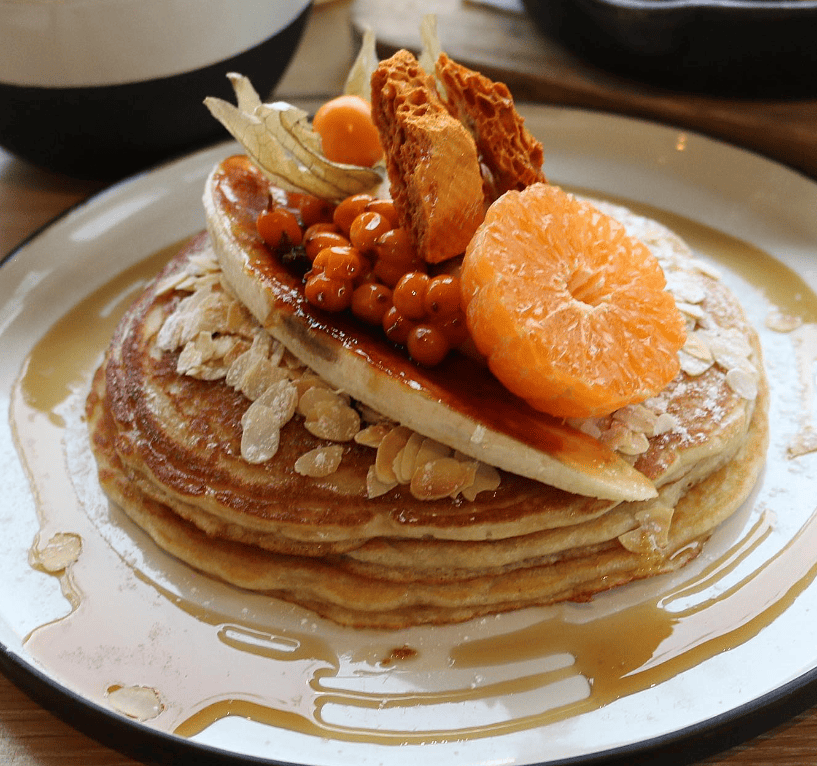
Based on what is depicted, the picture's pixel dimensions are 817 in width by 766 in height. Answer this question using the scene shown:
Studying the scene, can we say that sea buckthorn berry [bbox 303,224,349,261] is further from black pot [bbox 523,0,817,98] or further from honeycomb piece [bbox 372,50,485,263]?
black pot [bbox 523,0,817,98]

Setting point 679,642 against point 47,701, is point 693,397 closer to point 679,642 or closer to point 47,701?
point 679,642

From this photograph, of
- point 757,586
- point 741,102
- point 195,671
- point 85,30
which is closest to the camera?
point 195,671

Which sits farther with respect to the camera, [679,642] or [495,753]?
[679,642]

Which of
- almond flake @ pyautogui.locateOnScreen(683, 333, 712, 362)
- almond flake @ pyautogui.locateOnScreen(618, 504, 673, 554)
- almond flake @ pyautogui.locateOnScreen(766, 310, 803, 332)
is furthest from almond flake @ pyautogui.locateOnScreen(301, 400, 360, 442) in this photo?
almond flake @ pyautogui.locateOnScreen(766, 310, 803, 332)

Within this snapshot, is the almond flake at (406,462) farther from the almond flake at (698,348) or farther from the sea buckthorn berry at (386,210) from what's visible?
the almond flake at (698,348)

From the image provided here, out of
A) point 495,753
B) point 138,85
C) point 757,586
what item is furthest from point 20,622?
point 138,85

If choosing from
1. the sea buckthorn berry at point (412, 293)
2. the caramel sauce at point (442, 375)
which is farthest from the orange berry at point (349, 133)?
the sea buckthorn berry at point (412, 293)

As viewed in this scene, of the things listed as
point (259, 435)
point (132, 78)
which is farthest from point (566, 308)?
point (132, 78)
